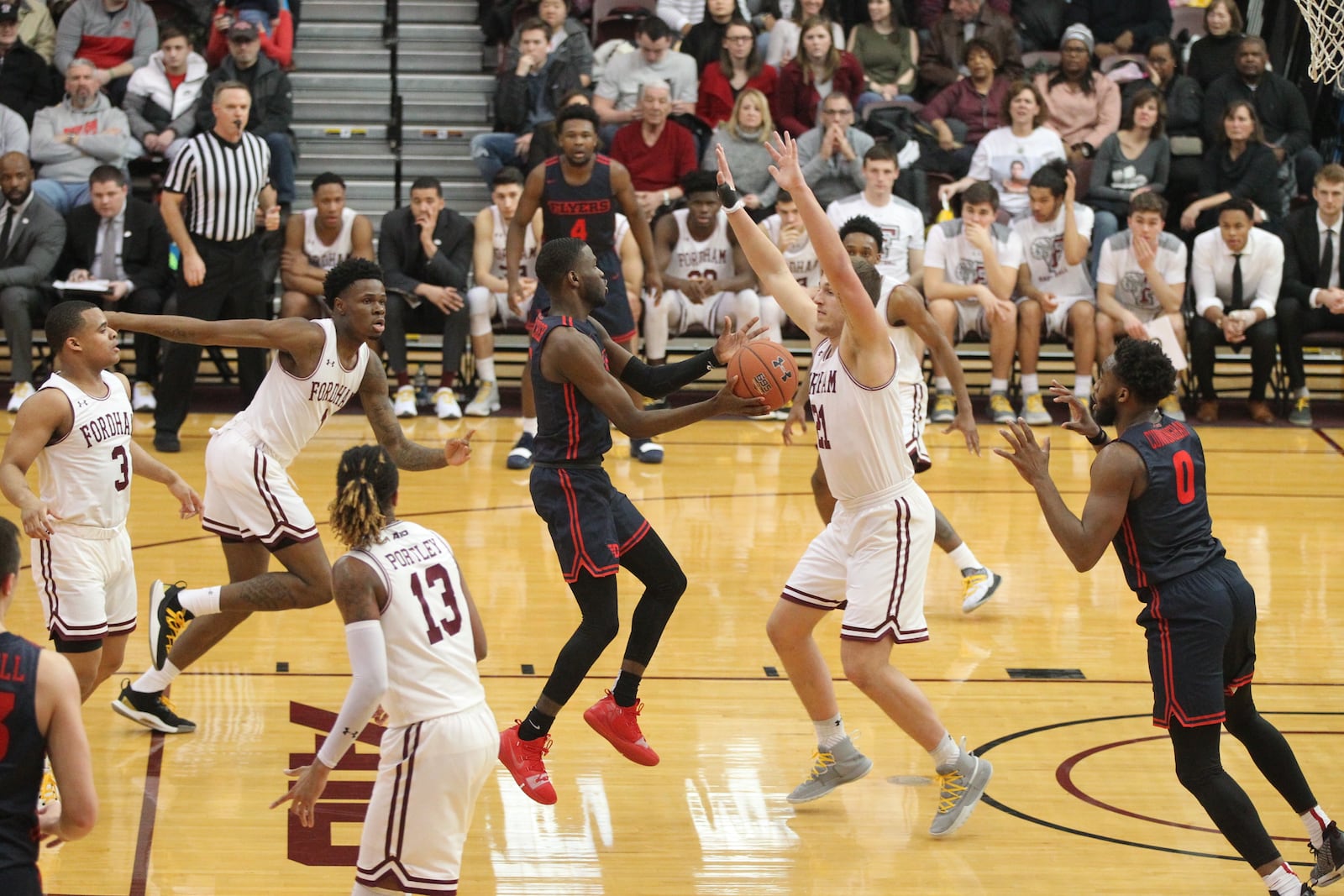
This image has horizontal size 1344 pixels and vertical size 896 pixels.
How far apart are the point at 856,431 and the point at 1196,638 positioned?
4.19 feet

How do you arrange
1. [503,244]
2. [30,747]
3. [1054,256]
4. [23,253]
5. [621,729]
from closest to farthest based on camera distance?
[30,747]
[621,729]
[23,253]
[1054,256]
[503,244]

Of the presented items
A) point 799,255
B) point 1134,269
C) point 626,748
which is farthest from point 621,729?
point 1134,269

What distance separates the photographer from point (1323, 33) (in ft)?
26.4

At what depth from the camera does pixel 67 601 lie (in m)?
5.43

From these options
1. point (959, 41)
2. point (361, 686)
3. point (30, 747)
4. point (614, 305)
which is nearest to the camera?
point (30, 747)

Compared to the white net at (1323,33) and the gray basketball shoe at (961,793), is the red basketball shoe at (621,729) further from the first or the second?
the white net at (1323,33)

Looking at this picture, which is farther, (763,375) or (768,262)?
(768,262)

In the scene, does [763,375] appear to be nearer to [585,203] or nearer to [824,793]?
[824,793]

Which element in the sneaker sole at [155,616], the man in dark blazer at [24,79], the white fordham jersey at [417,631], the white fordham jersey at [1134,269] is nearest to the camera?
the white fordham jersey at [417,631]

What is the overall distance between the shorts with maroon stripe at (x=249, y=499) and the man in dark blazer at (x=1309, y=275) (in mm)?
8456

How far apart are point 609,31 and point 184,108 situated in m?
3.75

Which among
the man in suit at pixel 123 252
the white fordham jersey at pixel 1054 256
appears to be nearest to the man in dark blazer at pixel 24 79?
the man in suit at pixel 123 252

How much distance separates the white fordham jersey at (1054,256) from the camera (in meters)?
12.2

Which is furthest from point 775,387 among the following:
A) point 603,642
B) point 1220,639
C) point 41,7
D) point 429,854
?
point 41,7
